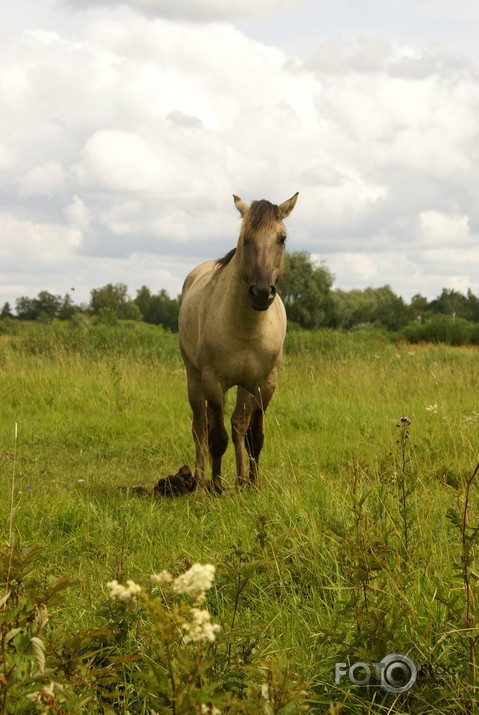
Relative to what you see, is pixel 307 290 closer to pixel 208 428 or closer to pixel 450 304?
pixel 450 304

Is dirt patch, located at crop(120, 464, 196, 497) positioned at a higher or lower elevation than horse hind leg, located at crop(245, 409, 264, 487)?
lower

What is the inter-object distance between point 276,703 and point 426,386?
376 inches

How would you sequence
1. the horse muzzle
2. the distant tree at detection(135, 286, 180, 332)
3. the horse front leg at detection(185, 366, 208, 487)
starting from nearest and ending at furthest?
the horse muzzle, the horse front leg at detection(185, 366, 208, 487), the distant tree at detection(135, 286, 180, 332)

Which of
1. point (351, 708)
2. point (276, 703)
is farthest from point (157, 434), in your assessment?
point (276, 703)

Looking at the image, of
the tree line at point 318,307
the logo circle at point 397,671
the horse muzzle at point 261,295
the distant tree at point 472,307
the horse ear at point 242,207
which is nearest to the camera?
the logo circle at point 397,671

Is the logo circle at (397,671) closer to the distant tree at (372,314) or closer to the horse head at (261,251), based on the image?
the horse head at (261,251)

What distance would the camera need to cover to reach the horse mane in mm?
6129

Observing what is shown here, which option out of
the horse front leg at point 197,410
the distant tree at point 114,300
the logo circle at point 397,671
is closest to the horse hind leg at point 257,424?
the horse front leg at point 197,410

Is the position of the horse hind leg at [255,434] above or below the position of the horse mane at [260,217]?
below

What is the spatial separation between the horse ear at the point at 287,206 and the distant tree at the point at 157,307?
6876 centimetres

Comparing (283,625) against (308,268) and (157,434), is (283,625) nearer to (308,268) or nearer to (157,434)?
(157,434)

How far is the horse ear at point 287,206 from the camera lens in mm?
6570

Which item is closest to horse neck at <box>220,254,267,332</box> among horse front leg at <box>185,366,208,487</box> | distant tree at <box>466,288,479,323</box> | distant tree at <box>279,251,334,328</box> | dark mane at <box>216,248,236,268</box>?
dark mane at <box>216,248,236,268</box>

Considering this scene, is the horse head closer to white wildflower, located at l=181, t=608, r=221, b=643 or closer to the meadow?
the meadow
